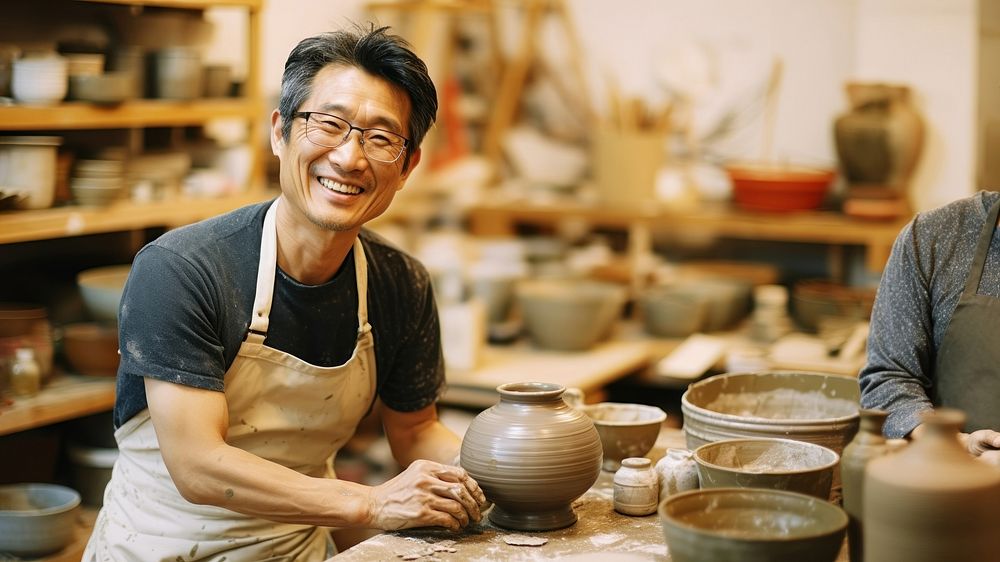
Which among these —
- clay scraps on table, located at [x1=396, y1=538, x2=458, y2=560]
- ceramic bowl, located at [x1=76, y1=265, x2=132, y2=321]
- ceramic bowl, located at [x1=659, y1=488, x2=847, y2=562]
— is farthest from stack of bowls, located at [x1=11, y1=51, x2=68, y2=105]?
ceramic bowl, located at [x1=659, y1=488, x2=847, y2=562]

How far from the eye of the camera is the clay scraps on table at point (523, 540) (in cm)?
234

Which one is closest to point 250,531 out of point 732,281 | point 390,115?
point 390,115

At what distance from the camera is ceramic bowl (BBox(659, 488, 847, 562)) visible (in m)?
1.87

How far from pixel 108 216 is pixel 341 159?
165 centimetres

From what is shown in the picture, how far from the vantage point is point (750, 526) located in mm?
2053

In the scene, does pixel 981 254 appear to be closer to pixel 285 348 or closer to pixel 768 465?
pixel 768 465

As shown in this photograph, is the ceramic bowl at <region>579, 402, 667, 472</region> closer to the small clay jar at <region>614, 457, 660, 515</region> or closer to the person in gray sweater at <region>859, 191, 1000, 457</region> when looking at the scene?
the small clay jar at <region>614, 457, 660, 515</region>

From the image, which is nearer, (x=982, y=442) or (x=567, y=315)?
(x=982, y=442)

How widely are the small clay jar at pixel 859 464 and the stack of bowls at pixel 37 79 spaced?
9.22 ft

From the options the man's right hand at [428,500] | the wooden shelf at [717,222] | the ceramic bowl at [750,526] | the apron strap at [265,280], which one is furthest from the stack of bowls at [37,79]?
the wooden shelf at [717,222]

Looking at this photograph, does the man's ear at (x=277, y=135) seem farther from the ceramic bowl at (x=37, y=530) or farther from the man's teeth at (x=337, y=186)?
the ceramic bowl at (x=37, y=530)

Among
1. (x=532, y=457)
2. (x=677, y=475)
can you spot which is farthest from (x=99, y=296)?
(x=677, y=475)

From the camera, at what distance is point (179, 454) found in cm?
245

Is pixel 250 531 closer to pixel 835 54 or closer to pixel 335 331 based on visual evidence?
pixel 335 331
